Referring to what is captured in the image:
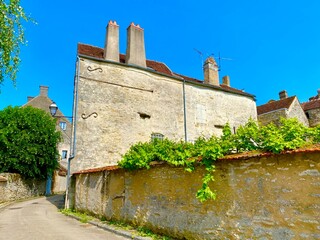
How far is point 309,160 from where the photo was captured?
3973mm

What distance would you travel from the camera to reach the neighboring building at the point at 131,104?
44.0 ft

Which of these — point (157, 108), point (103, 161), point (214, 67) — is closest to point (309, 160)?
point (103, 161)

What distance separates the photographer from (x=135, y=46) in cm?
1634

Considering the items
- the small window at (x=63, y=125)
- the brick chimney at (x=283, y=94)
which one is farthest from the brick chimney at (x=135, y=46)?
the small window at (x=63, y=125)

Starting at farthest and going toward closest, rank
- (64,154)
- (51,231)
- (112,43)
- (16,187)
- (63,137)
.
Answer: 1. (64,154)
2. (63,137)
3. (16,187)
4. (112,43)
5. (51,231)

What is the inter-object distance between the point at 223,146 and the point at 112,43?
12.4 meters

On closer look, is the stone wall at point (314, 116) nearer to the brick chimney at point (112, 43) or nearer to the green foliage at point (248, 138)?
the brick chimney at point (112, 43)

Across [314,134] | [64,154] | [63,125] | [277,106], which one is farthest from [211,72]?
[63,125]

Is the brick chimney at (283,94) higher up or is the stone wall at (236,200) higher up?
the brick chimney at (283,94)

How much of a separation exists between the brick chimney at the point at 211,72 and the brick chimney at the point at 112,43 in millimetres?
7756

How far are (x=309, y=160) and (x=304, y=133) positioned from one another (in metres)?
0.58

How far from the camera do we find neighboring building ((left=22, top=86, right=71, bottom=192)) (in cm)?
2829

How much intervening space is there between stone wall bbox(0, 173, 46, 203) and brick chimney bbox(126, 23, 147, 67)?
1142cm

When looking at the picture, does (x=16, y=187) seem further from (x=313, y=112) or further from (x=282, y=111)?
(x=313, y=112)
